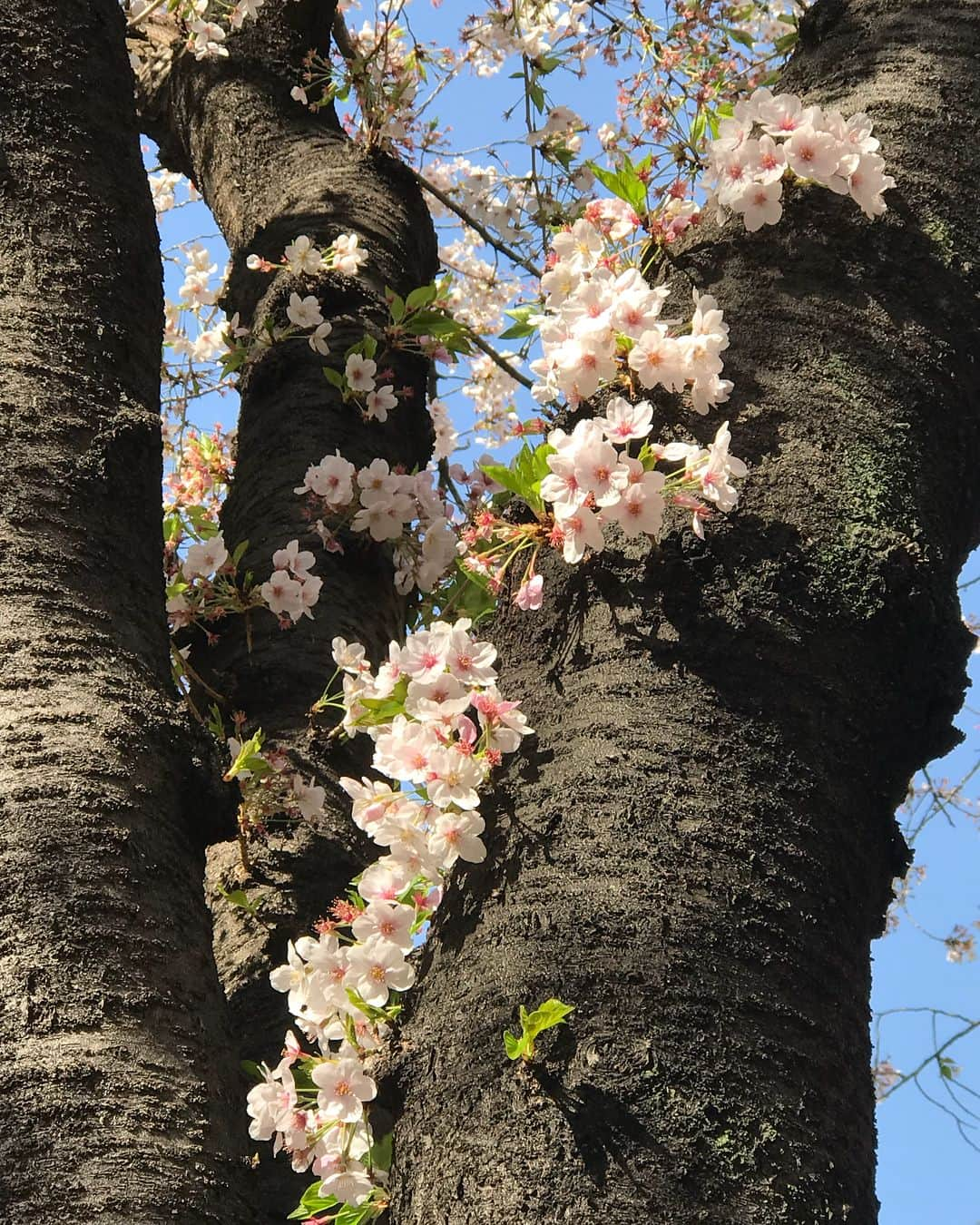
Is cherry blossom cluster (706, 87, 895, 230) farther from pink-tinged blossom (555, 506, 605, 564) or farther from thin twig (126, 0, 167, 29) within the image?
thin twig (126, 0, 167, 29)

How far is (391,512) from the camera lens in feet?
7.38

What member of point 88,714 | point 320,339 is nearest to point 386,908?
point 88,714

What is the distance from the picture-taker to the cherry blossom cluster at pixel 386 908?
1179 millimetres

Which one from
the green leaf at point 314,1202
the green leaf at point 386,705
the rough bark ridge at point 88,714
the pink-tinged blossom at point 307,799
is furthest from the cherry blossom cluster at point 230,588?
the green leaf at point 314,1202

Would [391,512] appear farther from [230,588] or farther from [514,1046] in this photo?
[514,1046]

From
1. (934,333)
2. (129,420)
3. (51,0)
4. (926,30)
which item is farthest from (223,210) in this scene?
(934,333)

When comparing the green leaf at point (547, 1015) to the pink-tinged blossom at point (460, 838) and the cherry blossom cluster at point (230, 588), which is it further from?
the cherry blossom cluster at point (230, 588)

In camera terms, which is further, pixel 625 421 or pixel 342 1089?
pixel 625 421

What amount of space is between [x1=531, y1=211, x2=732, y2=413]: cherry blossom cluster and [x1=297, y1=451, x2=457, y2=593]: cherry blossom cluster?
76 cm

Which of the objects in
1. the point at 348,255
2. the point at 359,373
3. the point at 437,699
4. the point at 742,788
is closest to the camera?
the point at 742,788

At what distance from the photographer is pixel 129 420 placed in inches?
61.5

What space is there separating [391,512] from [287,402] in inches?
15.8

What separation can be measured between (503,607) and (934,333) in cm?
62

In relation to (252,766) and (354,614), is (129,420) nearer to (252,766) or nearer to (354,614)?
(252,766)
